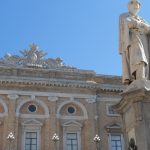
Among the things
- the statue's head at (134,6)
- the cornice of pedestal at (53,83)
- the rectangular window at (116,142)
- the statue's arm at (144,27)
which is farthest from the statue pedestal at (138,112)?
the rectangular window at (116,142)

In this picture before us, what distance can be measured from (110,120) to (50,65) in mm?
6988

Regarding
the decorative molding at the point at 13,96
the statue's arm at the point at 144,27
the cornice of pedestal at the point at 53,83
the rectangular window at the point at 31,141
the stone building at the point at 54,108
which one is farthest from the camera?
the cornice of pedestal at the point at 53,83

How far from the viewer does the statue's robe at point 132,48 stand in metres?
6.82

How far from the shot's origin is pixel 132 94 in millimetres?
6316

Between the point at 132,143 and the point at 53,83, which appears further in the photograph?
the point at 53,83

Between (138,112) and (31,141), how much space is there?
2444 centimetres

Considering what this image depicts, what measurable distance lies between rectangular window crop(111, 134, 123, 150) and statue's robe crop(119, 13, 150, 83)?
2472 cm

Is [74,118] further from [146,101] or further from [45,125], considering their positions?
[146,101]

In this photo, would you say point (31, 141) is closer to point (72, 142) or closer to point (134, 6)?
point (72, 142)

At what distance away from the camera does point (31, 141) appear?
97.8 ft

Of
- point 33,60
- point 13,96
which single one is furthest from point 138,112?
point 33,60

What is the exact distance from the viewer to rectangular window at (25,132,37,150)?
2966cm

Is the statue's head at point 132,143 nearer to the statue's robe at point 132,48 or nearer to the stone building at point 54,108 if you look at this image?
the statue's robe at point 132,48

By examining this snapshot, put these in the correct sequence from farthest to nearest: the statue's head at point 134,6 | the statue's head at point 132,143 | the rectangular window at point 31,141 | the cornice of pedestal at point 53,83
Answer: the cornice of pedestal at point 53,83, the rectangular window at point 31,141, the statue's head at point 134,6, the statue's head at point 132,143
